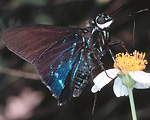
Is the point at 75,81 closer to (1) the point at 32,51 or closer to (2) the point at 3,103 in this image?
(1) the point at 32,51

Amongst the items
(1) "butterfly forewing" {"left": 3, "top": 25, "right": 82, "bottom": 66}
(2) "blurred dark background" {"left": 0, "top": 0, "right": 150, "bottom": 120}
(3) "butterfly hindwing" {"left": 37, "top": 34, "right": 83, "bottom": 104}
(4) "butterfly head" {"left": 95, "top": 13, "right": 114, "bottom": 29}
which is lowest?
(2) "blurred dark background" {"left": 0, "top": 0, "right": 150, "bottom": 120}

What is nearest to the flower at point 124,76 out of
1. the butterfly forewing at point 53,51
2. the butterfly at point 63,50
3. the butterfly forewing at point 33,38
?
the butterfly at point 63,50

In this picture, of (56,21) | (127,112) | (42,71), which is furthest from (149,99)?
(42,71)

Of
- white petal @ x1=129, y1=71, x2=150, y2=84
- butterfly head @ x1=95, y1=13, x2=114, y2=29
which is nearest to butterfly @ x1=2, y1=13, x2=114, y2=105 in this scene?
Result: butterfly head @ x1=95, y1=13, x2=114, y2=29

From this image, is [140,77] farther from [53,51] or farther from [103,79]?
[53,51]

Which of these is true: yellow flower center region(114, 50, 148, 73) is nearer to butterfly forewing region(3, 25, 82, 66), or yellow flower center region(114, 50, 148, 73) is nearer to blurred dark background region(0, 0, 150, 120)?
butterfly forewing region(3, 25, 82, 66)

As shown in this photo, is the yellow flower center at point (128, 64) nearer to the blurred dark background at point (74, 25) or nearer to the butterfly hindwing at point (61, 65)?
the butterfly hindwing at point (61, 65)
